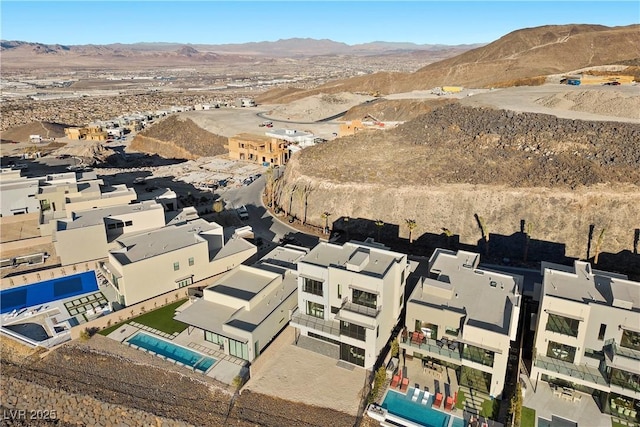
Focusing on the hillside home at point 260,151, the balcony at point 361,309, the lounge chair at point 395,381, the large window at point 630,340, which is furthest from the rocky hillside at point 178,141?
the large window at point 630,340

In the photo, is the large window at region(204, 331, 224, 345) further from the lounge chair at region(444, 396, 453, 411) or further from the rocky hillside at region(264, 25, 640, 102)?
the rocky hillside at region(264, 25, 640, 102)

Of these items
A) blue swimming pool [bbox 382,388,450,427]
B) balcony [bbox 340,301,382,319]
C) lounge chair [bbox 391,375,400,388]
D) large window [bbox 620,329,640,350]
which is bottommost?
blue swimming pool [bbox 382,388,450,427]

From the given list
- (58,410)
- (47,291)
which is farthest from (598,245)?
(47,291)

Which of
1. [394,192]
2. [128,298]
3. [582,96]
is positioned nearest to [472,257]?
[394,192]

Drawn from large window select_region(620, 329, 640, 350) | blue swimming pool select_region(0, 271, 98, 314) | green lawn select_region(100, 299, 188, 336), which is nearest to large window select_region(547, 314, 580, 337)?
large window select_region(620, 329, 640, 350)

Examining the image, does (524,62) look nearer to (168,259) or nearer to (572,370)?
(572,370)

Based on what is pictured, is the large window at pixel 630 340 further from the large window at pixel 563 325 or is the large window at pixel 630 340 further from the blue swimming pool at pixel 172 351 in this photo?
the blue swimming pool at pixel 172 351

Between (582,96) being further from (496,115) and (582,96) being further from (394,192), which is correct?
(394,192)
